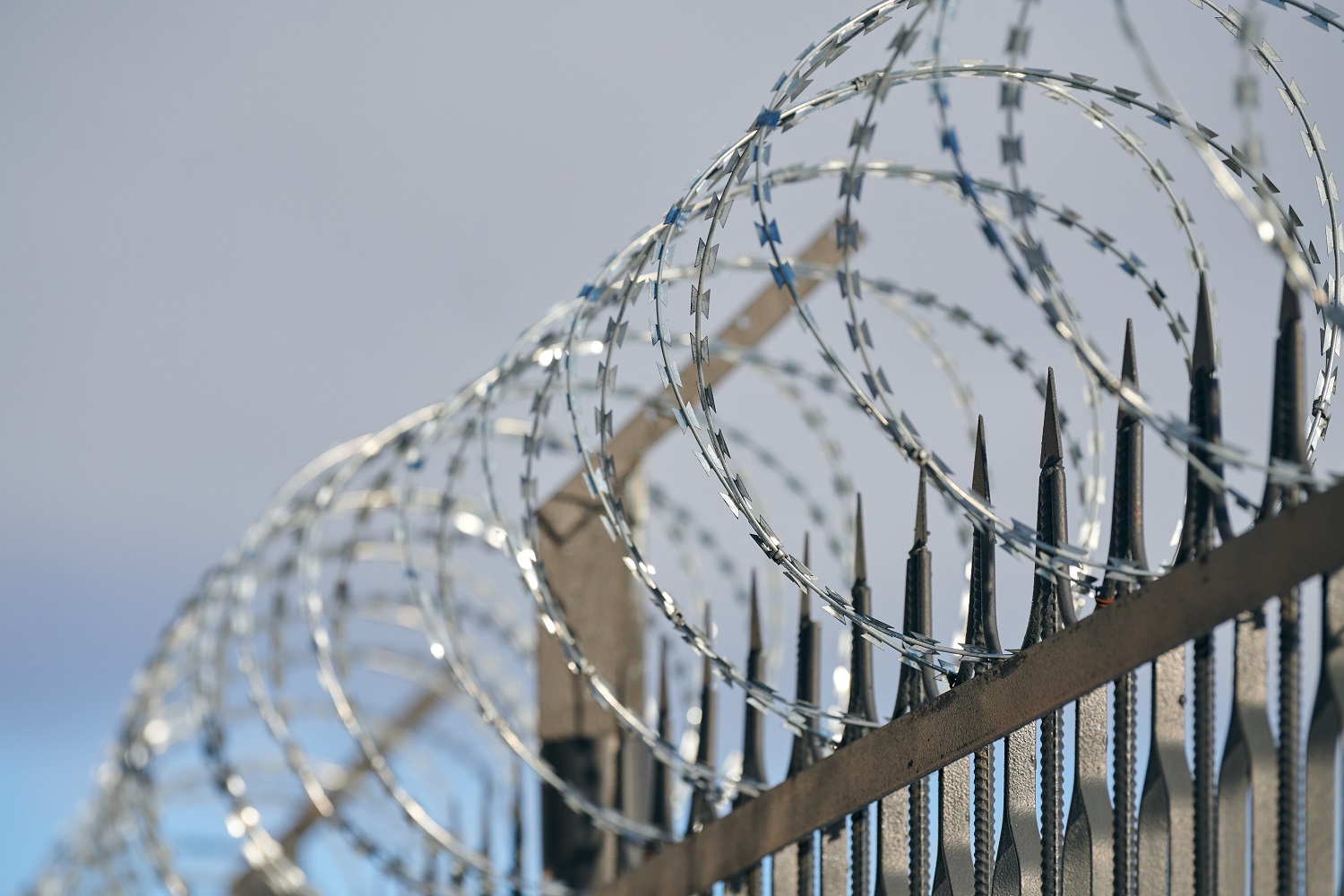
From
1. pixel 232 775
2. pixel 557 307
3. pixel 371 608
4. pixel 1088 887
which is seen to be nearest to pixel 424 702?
pixel 371 608

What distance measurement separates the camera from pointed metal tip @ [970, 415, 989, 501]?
4.31 metres

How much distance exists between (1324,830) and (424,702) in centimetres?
1057

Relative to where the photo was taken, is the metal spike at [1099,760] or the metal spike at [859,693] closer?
the metal spike at [1099,760]

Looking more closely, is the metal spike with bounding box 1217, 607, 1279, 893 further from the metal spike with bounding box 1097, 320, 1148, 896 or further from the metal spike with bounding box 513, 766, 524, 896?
the metal spike with bounding box 513, 766, 524, 896

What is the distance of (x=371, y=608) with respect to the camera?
10938mm

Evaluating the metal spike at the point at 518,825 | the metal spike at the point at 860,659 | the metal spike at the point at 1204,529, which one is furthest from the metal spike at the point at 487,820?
the metal spike at the point at 1204,529

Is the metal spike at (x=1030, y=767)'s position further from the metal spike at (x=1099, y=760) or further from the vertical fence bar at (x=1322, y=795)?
the vertical fence bar at (x=1322, y=795)

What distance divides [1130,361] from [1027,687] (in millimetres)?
821

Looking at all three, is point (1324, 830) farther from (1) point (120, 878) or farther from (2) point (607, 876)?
(1) point (120, 878)

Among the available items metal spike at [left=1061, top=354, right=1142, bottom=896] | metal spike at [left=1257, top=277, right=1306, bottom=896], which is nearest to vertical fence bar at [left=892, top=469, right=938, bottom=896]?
metal spike at [left=1061, top=354, right=1142, bottom=896]

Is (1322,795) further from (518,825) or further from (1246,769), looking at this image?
(518,825)

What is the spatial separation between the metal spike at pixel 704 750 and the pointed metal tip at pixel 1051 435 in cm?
166

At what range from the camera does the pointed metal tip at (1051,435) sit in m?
4.13

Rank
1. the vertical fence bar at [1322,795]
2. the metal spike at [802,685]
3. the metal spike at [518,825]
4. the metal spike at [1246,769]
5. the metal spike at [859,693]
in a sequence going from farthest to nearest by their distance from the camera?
the metal spike at [518,825] → the metal spike at [802,685] → the metal spike at [859,693] → the metal spike at [1246,769] → the vertical fence bar at [1322,795]
